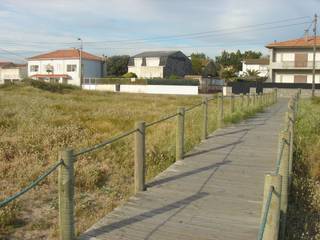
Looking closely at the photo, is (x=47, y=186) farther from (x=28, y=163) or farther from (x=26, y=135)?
(x=26, y=135)

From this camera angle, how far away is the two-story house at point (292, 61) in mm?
57531

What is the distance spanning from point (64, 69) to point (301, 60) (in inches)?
1641

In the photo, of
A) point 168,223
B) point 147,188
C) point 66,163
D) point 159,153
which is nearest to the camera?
point 66,163

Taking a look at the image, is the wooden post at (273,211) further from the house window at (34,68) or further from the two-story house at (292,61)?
the house window at (34,68)

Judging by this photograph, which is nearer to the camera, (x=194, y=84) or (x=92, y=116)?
(x=92, y=116)

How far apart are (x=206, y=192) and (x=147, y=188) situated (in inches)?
36.3

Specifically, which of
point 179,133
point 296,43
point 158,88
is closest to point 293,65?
point 296,43

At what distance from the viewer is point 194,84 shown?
185 feet

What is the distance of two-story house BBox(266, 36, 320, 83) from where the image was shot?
189 ft

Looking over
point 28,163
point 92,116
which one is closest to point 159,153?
point 28,163

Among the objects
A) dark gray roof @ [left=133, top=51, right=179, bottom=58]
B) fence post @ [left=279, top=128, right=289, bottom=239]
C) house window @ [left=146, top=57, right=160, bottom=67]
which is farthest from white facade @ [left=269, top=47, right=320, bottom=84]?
fence post @ [left=279, top=128, right=289, bottom=239]

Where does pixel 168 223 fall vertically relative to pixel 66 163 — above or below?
below

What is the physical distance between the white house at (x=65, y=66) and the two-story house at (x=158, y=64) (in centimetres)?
656

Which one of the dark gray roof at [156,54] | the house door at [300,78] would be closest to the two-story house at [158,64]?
the dark gray roof at [156,54]
